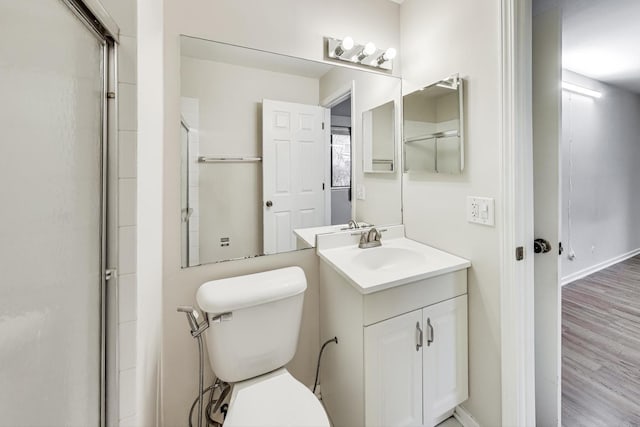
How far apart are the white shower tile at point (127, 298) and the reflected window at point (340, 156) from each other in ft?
3.64

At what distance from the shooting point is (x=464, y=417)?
1412 millimetres

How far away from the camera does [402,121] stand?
5.74 ft

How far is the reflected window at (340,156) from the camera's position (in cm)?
166

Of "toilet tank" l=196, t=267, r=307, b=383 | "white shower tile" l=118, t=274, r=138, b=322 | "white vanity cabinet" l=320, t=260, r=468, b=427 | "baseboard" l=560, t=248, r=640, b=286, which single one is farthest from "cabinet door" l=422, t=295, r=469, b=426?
"baseboard" l=560, t=248, r=640, b=286

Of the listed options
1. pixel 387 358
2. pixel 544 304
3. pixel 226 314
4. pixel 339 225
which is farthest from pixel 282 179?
pixel 544 304

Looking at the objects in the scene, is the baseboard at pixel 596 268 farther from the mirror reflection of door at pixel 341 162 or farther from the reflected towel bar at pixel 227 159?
the reflected towel bar at pixel 227 159

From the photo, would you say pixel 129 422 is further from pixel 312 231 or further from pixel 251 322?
pixel 312 231

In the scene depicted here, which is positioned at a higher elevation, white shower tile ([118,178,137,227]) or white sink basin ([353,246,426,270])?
white shower tile ([118,178,137,227])

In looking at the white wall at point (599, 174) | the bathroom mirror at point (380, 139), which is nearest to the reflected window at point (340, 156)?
the bathroom mirror at point (380, 139)

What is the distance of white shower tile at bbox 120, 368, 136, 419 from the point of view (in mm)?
922

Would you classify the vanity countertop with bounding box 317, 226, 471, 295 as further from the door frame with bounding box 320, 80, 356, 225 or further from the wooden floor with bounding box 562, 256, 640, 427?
the wooden floor with bounding box 562, 256, 640, 427

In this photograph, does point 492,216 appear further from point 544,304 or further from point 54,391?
point 54,391

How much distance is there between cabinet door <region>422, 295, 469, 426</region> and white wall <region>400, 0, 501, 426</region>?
0.06 metres

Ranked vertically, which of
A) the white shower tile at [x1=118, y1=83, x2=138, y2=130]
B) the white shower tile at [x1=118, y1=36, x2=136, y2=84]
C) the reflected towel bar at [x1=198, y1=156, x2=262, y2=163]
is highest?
the white shower tile at [x1=118, y1=36, x2=136, y2=84]
